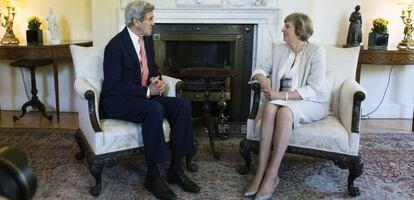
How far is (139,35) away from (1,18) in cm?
228

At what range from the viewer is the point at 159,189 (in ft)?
8.34

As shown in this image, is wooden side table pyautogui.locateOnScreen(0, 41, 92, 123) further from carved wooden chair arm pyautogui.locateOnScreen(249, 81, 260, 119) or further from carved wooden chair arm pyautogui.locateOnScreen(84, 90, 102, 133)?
carved wooden chair arm pyautogui.locateOnScreen(249, 81, 260, 119)

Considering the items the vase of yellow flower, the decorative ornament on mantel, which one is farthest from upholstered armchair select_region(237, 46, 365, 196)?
the decorative ornament on mantel

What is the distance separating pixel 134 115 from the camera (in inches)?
101

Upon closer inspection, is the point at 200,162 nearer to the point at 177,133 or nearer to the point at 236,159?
the point at 236,159

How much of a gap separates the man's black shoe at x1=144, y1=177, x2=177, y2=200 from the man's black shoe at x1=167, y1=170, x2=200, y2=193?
0.42ft

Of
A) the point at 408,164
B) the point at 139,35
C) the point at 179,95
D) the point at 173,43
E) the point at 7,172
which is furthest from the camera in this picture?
the point at 173,43

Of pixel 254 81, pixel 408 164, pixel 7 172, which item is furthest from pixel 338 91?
pixel 7 172

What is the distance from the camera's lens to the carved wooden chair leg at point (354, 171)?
2.56 meters

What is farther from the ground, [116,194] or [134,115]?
[134,115]

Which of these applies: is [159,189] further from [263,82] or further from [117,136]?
[263,82]

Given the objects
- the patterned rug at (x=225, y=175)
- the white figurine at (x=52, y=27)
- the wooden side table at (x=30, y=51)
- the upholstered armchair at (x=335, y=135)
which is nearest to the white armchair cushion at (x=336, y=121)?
the upholstered armchair at (x=335, y=135)

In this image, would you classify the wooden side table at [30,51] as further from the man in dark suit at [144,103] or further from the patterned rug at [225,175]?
the man in dark suit at [144,103]

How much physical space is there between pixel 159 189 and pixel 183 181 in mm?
190
